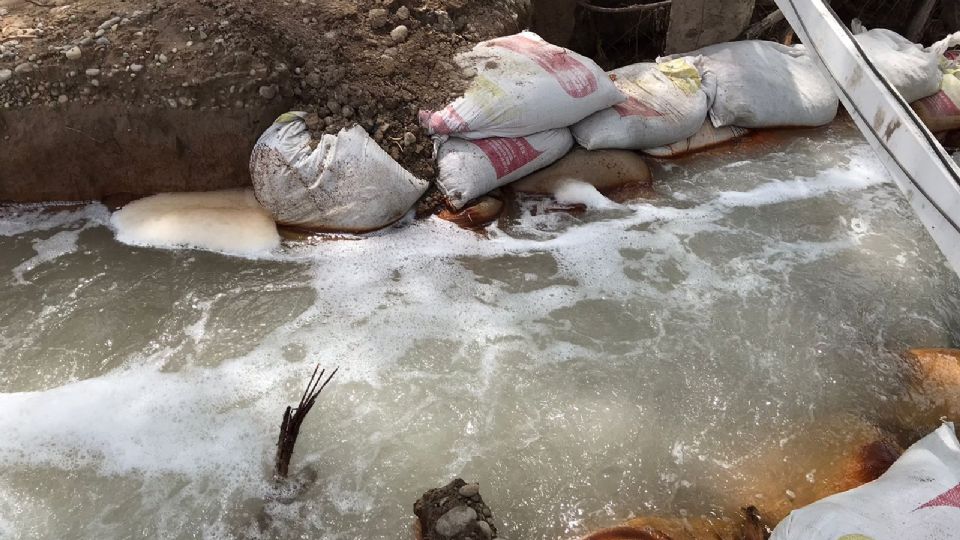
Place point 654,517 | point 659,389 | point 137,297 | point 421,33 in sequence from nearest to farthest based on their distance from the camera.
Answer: point 654,517 < point 659,389 < point 137,297 < point 421,33

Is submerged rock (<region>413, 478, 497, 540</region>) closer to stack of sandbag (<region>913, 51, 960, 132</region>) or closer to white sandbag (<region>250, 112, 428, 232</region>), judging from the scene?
white sandbag (<region>250, 112, 428, 232</region>)

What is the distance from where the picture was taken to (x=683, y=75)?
150 inches

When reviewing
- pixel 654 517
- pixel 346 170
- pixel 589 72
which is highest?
pixel 589 72

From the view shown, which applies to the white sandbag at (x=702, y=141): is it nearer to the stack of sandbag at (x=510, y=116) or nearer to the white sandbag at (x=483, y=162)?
Result: the stack of sandbag at (x=510, y=116)

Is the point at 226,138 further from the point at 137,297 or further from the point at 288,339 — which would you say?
the point at 288,339

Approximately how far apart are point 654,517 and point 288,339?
156 centimetres

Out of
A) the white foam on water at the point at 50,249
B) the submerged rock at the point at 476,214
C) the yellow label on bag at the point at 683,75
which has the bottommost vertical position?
the white foam on water at the point at 50,249

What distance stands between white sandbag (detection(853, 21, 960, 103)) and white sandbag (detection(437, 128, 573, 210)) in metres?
2.26

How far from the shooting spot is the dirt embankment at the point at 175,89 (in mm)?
3033

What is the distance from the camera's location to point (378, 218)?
3.13m

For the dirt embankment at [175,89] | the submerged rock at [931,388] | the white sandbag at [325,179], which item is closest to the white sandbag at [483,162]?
the dirt embankment at [175,89]

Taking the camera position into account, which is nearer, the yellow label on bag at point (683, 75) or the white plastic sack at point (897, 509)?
the white plastic sack at point (897, 509)

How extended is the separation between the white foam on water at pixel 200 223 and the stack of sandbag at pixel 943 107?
404 cm

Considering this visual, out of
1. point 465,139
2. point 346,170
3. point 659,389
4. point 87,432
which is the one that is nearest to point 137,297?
point 87,432
